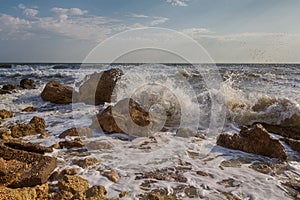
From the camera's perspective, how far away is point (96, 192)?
99.9 inches

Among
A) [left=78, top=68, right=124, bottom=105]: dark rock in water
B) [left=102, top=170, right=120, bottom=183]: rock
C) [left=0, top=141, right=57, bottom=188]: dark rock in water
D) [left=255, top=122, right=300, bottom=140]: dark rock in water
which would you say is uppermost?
[left=78, top=68, right=124, bottom=105]: dark rock in water

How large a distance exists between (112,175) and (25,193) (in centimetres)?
99

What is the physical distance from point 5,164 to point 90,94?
5394 mm

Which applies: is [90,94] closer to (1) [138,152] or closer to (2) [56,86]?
(2) [56,86]

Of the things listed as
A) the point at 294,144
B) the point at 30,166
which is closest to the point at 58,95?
the point at 30,166

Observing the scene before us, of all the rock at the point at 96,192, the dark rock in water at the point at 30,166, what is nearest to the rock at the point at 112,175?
the rock at the point at 96,192

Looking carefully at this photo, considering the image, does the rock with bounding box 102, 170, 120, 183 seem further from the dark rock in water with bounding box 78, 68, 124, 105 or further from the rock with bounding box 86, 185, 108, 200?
the dark rock in water with bounding box 78, 68, 124, 105

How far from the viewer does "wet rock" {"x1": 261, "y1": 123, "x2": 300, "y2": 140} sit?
197 inches

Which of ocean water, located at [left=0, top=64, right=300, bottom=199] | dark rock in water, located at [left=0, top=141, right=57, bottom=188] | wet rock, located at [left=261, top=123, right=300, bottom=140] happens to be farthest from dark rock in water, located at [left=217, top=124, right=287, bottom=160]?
dark rock in water, located at [left=0, top=141, right=57, bottom=188]

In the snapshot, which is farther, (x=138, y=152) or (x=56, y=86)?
(x=56, y=86)

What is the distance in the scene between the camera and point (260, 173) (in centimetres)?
328

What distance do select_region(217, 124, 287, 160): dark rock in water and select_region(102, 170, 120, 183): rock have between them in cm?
199

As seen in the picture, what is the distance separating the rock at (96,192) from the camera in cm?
245

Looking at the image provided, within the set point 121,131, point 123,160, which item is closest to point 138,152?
point 123,160
